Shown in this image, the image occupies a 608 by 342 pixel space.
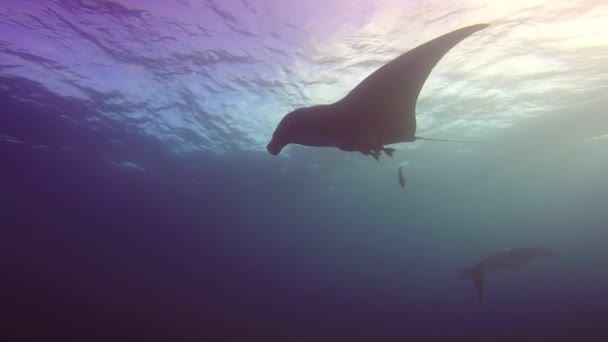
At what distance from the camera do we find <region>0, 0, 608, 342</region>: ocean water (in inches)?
400

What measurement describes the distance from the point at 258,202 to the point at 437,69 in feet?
103

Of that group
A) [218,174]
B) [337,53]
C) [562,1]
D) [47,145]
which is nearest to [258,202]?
[218,174]

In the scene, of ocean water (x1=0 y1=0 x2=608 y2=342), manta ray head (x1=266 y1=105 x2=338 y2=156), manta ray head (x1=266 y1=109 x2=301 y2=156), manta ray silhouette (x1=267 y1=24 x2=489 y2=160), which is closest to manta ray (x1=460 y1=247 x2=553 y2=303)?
ocean water (x1=0 y1=0 x2=608 y2=342)

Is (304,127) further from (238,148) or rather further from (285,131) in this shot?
(238,148)

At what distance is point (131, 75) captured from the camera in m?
13.0

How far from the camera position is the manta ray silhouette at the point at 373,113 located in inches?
180

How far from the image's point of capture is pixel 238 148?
74.3 feet

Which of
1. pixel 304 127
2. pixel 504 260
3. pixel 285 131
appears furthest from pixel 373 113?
pixel 504 260

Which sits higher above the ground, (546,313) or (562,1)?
(562,1)

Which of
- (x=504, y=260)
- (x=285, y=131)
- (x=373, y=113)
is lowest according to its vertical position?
(x=504, y=260)

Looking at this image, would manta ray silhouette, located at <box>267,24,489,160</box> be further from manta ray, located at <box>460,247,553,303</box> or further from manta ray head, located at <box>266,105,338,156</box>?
manta ray, located at <box>460,247,553,303</box>

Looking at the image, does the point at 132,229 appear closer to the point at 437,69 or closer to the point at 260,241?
the point at 260,241

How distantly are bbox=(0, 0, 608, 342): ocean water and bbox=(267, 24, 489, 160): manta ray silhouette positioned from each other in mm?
5217

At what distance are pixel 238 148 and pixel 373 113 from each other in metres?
18.2
